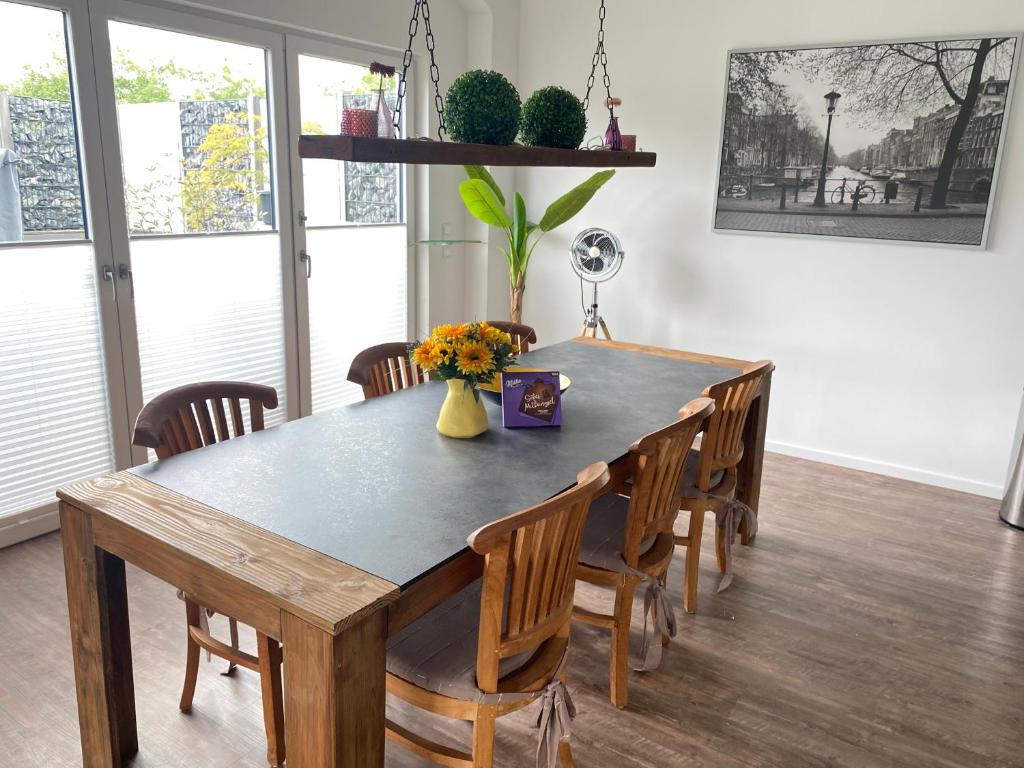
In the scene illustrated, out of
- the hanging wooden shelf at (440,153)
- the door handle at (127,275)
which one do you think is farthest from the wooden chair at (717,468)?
the door handle at (127,275)

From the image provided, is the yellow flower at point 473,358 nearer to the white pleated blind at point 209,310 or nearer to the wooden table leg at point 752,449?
the wooden table leg at point 752,449

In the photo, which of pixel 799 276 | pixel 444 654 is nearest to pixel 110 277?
pixel 444 654

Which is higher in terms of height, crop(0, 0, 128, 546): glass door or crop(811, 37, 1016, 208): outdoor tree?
crop(811, 37, 1016, 208): outdoor tree

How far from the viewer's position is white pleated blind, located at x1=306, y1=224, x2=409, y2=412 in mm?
4320

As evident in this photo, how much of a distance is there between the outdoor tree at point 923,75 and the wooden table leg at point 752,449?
1.53 metres

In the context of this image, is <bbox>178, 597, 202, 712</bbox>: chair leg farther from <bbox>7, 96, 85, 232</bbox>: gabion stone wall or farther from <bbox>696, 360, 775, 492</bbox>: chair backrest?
<bbox>7, 96, 85, 232</bbox>: gabion stone wall

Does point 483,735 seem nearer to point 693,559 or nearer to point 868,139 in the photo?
point 693,559

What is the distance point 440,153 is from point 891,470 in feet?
10.9

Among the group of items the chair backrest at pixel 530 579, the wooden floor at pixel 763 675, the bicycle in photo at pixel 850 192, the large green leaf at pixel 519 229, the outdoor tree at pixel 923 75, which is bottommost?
the wooden floor at pixel 763 675

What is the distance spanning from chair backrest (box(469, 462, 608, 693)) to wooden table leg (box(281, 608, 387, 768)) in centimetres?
24

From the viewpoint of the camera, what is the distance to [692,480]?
286cm

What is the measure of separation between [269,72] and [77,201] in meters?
1.16

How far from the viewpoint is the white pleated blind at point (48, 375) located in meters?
3.03

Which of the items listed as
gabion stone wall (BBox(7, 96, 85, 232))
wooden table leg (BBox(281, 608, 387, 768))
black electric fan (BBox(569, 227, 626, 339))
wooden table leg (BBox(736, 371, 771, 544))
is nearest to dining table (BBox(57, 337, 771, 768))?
wooden table leg (BBox(281, 608, 387, 768))
